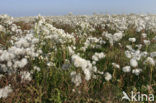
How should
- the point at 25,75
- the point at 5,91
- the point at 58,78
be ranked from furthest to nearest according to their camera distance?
the point at 58,78 → the point at 25,75 → the point at 5,91

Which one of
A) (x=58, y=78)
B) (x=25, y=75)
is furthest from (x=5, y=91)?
(x=58, y=78)

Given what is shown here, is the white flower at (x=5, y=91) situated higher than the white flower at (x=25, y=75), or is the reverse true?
the white flower at (x=25, y=75)

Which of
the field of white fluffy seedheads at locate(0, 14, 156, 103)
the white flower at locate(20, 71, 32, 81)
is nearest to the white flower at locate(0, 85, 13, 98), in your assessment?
the field of white fluffy seedheads at locate(0, 14, 156, 103)

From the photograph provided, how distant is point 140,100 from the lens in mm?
3900

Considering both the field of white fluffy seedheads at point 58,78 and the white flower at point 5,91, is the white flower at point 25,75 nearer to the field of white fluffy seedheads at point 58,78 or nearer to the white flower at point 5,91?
the field of white fluffy seedheads at point 58,78

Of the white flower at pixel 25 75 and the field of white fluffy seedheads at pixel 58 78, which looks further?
the white flower at pixel 25 75

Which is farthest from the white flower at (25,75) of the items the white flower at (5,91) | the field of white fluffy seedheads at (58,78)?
the white flower at (5,91)

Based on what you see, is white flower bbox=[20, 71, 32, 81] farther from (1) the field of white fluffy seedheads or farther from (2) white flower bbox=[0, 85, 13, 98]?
(2) white flower bbox=[0, 85, 13, 98]

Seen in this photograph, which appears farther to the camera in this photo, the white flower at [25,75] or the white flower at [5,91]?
the white flower at [25,75]

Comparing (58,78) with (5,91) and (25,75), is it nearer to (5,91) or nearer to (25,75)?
(25,75)

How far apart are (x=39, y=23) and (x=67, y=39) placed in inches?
33.9

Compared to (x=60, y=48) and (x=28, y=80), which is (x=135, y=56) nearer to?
(x=60, y=48)

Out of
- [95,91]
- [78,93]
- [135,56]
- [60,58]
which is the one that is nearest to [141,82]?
[135,56]

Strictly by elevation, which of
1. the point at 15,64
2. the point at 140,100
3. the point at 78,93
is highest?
the point at 15,64
